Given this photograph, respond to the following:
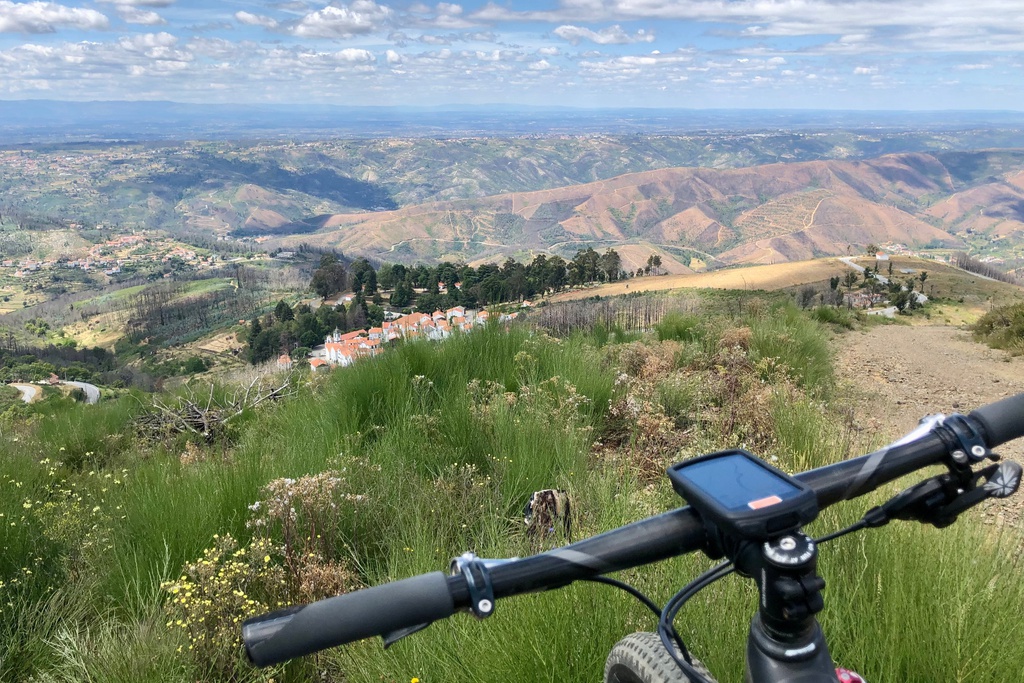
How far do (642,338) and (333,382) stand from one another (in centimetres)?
512

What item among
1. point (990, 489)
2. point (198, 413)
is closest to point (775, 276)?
point (198, 413)

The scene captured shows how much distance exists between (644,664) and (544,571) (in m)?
0.50

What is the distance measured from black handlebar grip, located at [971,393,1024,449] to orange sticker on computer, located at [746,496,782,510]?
648 millimetres

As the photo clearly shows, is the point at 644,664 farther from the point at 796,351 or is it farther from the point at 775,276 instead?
the point at 775,276

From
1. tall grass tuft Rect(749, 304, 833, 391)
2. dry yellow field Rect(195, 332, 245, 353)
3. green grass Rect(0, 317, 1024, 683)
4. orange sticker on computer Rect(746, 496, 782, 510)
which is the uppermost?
orange sticker on computer Rect(746, 496, 782, 510)

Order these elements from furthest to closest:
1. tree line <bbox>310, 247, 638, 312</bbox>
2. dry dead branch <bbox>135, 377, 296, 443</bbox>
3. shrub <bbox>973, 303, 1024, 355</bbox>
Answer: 1. tree line <bbox>310, 247, 638, 312</bbox>
2. shrub <bbox>973, 303, 1024, 355</bbox>
3. dry dead branch <bbox>135, 377, 296, 443</bbox>

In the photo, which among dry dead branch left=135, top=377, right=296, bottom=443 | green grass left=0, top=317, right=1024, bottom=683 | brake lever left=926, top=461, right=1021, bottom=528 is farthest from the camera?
dry dead branch left=135, top=377, right=296, bottom=443

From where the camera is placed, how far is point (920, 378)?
8836 mm

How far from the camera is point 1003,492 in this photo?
3.58 feet

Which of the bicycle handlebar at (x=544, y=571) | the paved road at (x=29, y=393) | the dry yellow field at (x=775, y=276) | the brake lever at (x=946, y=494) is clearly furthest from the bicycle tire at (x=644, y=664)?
the dry yellow field at (x=775, y=276)

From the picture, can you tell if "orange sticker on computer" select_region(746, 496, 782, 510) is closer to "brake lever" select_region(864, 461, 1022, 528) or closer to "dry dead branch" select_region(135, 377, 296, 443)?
"brake lever" select_region(864, 461, 1022, 528)

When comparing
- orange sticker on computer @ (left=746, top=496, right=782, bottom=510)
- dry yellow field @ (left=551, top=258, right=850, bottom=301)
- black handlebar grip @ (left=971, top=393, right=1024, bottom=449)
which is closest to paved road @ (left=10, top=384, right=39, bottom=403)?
orange sticker on computer @ (left=746, top=496, right=782, bottom=510)

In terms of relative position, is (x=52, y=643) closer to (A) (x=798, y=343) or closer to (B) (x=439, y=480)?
(B) (x=439, y=480)

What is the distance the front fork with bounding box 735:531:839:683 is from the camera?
785mm
